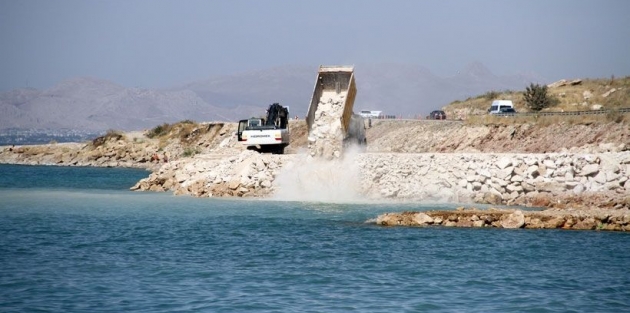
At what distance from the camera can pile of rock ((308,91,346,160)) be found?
3938 cm

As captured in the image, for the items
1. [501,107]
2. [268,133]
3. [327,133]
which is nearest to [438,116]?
[501,107]

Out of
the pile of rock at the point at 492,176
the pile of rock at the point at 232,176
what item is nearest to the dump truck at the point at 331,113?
the pile of rock at the point at 232,176

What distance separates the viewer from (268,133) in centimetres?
4462

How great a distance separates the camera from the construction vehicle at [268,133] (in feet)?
146

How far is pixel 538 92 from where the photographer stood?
228 feet

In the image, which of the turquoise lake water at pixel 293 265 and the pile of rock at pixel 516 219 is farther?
the pile of rock at pixel 516 219

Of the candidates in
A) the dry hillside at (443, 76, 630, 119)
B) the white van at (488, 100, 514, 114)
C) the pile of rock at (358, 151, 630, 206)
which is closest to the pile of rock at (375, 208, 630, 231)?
the pile of rock at (358, 151, 630, 206)

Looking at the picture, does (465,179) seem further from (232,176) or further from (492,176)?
(232,176)

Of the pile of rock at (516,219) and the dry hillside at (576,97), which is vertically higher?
the dry hillside at (576,97)

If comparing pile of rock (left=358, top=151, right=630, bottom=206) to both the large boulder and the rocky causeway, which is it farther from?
the large boulder

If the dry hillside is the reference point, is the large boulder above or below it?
below

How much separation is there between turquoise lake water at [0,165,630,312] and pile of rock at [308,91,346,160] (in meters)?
7.10

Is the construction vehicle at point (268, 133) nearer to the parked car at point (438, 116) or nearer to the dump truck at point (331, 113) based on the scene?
the dump truck at point (331, 113)

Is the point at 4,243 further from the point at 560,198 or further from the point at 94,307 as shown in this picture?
the point at 560,198
